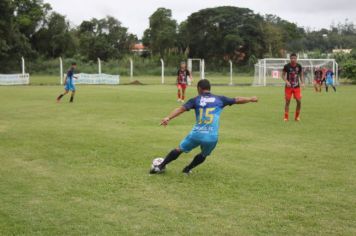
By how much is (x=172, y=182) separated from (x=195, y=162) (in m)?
0.59

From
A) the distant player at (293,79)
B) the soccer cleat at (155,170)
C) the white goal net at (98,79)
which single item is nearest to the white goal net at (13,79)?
the white goal net at (98,79)

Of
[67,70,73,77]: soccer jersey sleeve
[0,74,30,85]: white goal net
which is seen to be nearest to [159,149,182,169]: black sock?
[67,70,73,77]: soccer jersey sleeve

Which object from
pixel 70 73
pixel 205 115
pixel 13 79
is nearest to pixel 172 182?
pixel 205 115

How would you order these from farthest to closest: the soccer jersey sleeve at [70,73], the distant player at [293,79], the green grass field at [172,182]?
1. the soccer jersey sleeve at [70,73]
2. the distant player at [293,79]
3. the green grass field at [172,182]

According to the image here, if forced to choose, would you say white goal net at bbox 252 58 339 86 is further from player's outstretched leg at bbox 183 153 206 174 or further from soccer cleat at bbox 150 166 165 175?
soccer cleat at bbox 150 166 165 175

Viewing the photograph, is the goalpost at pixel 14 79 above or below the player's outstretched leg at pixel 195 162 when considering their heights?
above

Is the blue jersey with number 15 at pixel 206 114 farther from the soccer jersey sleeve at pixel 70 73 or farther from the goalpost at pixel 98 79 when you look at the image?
the goalpost at pixel 98 79

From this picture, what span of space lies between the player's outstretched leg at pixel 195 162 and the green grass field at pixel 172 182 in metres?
0.12

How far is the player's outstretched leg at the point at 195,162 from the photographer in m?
7.90

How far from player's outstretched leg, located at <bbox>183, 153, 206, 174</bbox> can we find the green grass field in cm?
12

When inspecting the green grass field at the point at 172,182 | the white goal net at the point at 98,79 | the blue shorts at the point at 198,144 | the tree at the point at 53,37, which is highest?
the tree at the point at 53,37

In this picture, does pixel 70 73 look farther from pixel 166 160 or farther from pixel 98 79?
pixel 98 79

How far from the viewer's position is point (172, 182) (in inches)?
295

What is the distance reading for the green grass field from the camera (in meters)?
5.62
